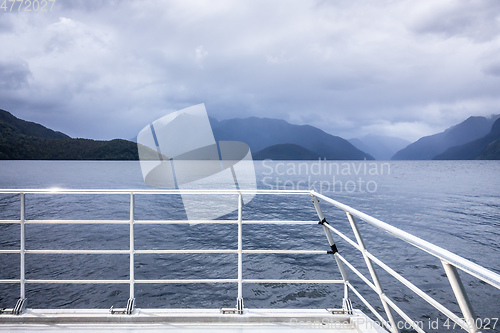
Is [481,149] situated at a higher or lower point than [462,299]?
higher

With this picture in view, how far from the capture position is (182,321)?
2.37 metres

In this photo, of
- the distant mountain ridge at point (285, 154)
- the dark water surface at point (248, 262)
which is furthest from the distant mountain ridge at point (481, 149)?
the dark water surface at point (248, 262)

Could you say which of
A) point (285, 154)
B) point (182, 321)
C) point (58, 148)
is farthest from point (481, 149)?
point (58, 148)

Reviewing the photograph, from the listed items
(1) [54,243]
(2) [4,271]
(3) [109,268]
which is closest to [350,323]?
(3) [109,268]

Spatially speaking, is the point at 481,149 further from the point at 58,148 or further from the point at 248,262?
the point at 58,148

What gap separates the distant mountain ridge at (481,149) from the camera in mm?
137400


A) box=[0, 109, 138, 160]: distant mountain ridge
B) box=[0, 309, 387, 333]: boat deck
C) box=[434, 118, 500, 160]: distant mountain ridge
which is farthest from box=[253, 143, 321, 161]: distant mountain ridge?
box=[0, 309, 387, 333]: boat deck

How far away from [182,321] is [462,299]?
2.12 meters

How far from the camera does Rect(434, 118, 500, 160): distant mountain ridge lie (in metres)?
137

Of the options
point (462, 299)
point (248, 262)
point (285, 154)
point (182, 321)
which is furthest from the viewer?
point (285, 154)

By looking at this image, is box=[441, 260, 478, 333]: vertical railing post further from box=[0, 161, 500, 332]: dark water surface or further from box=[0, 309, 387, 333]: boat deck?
box=[0, 161, 500, 332]: dark water surface

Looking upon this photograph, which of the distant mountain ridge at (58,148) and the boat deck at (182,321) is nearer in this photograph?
the boat deck at (182,321)

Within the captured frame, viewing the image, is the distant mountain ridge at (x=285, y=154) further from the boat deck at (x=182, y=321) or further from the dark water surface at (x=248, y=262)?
the boat deck at (x=182, y=321)

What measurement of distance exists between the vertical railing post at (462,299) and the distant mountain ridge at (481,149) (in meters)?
179
